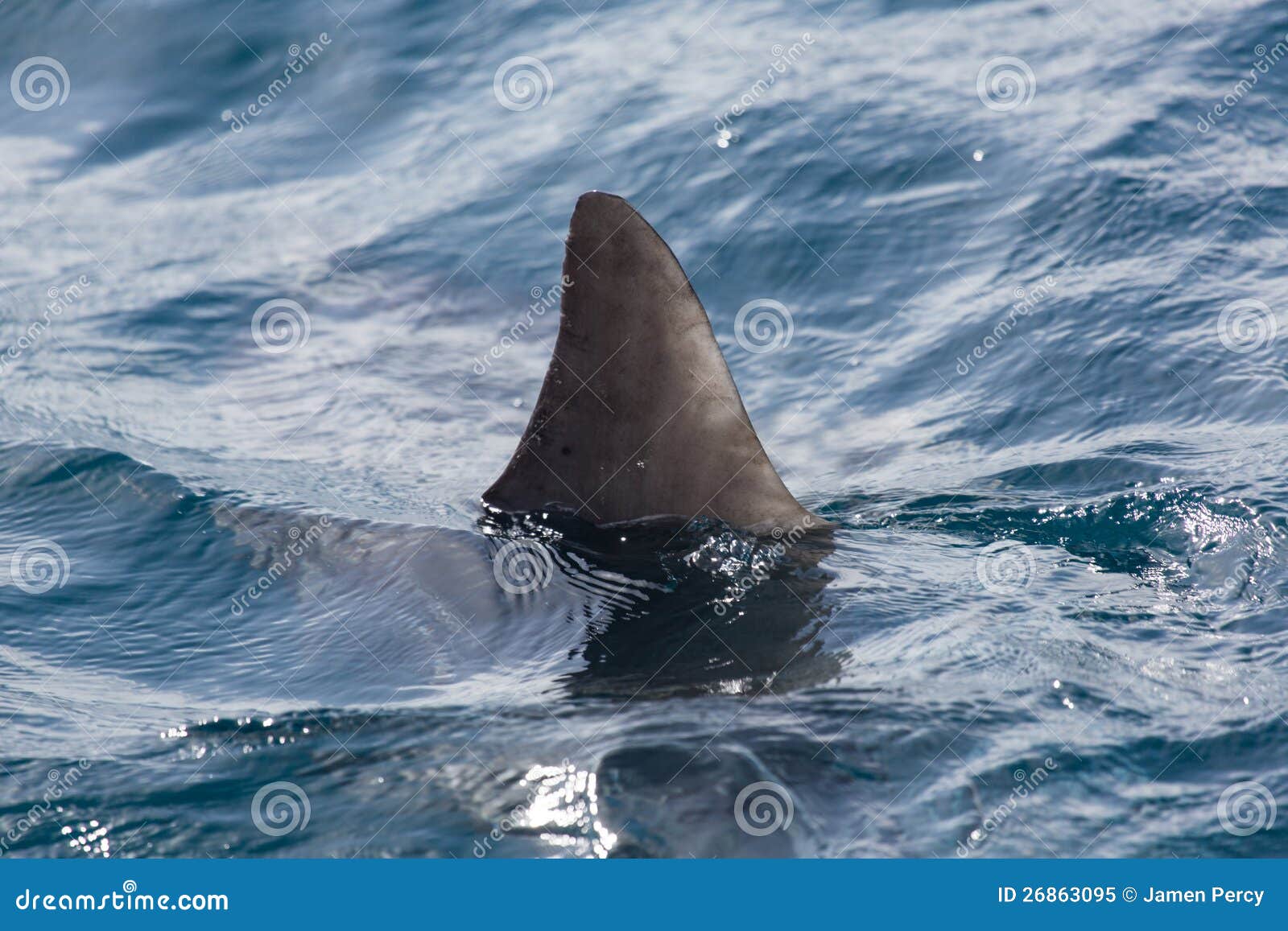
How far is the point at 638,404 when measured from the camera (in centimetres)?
528

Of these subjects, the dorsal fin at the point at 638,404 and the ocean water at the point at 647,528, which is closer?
the ocean water at the point at 647,528

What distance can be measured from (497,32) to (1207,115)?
23.2ft

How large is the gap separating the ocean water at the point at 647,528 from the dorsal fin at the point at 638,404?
0.17 meters

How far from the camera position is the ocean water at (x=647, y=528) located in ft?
13.4

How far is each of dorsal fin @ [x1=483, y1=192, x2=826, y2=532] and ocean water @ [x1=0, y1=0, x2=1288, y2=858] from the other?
0.17 meters

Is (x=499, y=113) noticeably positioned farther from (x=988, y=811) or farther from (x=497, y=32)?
(x=988, y=811)

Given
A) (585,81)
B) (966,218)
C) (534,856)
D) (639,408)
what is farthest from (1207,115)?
(534,856)

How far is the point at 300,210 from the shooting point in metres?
11.5

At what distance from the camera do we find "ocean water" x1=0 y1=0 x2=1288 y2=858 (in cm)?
409

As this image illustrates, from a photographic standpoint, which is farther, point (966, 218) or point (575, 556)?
point (966, 218)

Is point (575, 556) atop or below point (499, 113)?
below

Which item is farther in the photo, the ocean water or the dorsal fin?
the dorsal fin

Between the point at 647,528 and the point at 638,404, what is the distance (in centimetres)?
55

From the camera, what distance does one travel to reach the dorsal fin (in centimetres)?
511
